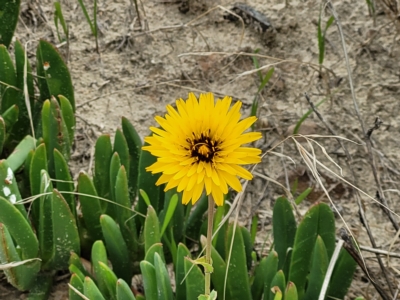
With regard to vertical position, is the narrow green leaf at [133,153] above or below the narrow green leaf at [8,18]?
below

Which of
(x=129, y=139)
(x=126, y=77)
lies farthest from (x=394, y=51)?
(x=129, y=139)

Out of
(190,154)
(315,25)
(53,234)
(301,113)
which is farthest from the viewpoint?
(315,25)

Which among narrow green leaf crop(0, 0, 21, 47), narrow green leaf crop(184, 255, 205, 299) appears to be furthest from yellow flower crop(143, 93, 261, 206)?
narrow green leaf crop(0, 0, 21, 47)

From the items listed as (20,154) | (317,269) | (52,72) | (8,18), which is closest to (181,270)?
(317,269)

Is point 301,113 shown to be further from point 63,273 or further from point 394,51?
→ point 63,273

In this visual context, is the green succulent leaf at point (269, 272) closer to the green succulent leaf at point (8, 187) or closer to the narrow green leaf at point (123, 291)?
the narrow green leaf at point (123, 291)

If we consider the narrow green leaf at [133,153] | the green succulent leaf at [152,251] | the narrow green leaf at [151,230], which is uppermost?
the narrow green leaf at [133,153]

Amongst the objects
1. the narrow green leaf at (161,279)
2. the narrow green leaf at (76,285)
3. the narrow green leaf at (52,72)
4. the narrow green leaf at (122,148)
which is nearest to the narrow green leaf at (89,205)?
the narrow green leaf at (122,148)
